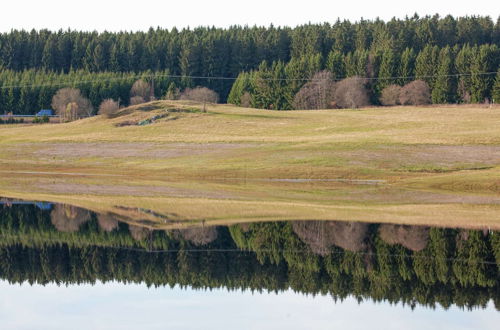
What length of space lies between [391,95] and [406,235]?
114551 mm

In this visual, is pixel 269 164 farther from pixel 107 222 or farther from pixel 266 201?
pixel 107 222

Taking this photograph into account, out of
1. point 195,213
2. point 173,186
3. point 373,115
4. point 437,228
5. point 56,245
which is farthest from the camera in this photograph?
point 373,115

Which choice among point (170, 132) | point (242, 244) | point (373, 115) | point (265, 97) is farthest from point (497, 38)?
point (242, 244)

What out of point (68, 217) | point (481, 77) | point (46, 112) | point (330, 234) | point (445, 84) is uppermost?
point (481, 77)

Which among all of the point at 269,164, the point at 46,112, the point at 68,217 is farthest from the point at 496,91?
the point at 68,217

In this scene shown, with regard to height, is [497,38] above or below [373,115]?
above

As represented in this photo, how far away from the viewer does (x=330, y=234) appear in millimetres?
30172

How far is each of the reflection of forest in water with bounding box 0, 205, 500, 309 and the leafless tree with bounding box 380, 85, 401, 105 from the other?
365 feet

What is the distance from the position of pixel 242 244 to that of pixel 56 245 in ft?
20.6

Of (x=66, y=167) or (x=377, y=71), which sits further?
(x=377, y=71)

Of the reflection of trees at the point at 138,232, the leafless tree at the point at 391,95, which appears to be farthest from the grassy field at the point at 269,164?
the leafless tree at the point at 391,95

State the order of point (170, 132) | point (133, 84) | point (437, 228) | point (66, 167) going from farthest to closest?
point (133, 84) < point (170, 132) < point (66, 167) < point (437, 228)

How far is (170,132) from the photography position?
94.9 m

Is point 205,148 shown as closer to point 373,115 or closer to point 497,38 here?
point 373,115
